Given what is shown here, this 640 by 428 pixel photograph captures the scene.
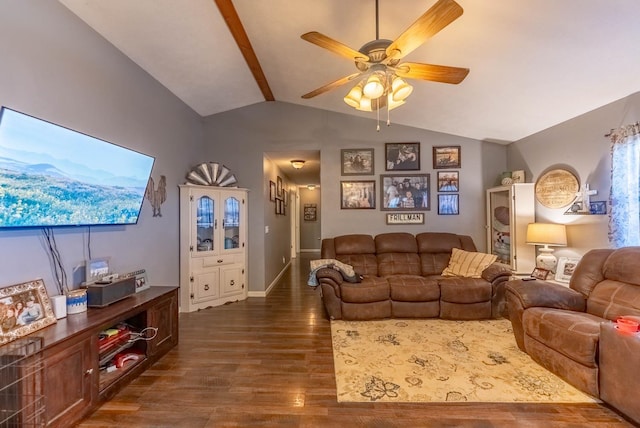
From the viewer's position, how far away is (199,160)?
4.58 m

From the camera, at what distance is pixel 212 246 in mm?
4164

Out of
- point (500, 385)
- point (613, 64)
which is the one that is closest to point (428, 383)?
point (500, 385)

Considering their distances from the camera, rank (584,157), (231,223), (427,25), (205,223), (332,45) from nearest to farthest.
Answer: (427,25) < (332,45) < (584,157) < (205,223) < (231,223)

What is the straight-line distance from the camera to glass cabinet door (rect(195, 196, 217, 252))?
4.05m

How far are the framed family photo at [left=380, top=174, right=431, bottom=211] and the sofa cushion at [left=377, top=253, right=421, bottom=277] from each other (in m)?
0.83

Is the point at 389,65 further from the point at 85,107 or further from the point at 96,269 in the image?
the point at 96,269

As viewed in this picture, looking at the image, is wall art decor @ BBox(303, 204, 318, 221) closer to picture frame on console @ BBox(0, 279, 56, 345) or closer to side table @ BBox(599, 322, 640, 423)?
picture frame on console @ BBox(0, 279, 56, 345)

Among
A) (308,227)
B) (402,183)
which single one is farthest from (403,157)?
(308,227)

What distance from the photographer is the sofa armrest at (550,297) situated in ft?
8.19

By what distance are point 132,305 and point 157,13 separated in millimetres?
2493

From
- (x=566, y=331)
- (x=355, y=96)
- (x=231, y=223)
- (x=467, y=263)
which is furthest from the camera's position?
(x=231, y=223)

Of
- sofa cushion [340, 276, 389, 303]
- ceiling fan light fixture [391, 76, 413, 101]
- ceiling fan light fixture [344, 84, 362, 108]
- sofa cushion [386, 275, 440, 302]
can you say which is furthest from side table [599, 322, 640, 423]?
ceiling fan light fixture [344, 84, 362, 108]

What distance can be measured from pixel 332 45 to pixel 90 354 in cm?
263

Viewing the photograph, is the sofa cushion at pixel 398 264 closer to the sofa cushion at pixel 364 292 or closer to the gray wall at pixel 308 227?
the sofa cushion at pixel 364 292
